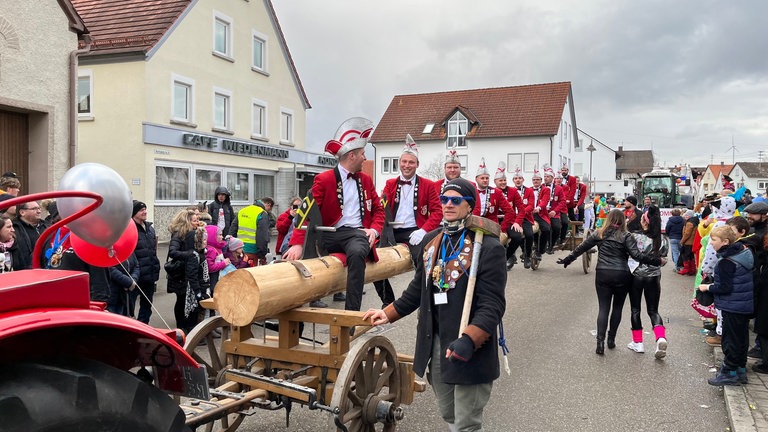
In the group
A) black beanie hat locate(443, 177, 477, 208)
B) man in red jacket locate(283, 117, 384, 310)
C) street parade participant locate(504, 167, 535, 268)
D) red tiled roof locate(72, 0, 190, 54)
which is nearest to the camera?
black beanie hat locate(443, 177, 477, 208)

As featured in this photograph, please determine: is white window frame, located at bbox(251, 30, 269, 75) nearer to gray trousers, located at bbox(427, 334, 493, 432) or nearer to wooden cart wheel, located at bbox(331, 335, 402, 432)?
wooden cart wheel, located at bbox(331, 335, 402, 432)

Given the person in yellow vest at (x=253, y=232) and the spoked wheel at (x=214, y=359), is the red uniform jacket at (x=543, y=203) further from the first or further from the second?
the spoked wheel at (x=214, y=359)

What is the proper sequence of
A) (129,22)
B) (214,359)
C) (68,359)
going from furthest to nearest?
1. (129,22)
2. (214,359)
3. (68,359)

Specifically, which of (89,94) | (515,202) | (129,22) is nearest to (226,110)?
(129,22)

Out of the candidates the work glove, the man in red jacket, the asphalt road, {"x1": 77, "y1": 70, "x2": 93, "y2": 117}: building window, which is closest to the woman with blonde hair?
the asphalt road

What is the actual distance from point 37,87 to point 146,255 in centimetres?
750

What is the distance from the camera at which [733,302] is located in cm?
614

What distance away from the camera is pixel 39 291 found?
208 centimetres

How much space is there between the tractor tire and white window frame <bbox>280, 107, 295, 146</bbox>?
24.9m

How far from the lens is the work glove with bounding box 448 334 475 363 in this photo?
350 centimetres

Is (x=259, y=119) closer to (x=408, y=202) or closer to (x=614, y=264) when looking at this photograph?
(x=408, y=202)

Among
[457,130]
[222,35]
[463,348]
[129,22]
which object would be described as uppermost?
[222,35]

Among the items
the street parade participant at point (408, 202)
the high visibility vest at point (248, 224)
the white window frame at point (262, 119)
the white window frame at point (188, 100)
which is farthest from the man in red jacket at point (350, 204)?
the white window frame at point (262, 119)

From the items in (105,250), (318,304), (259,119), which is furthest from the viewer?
(259,119)
